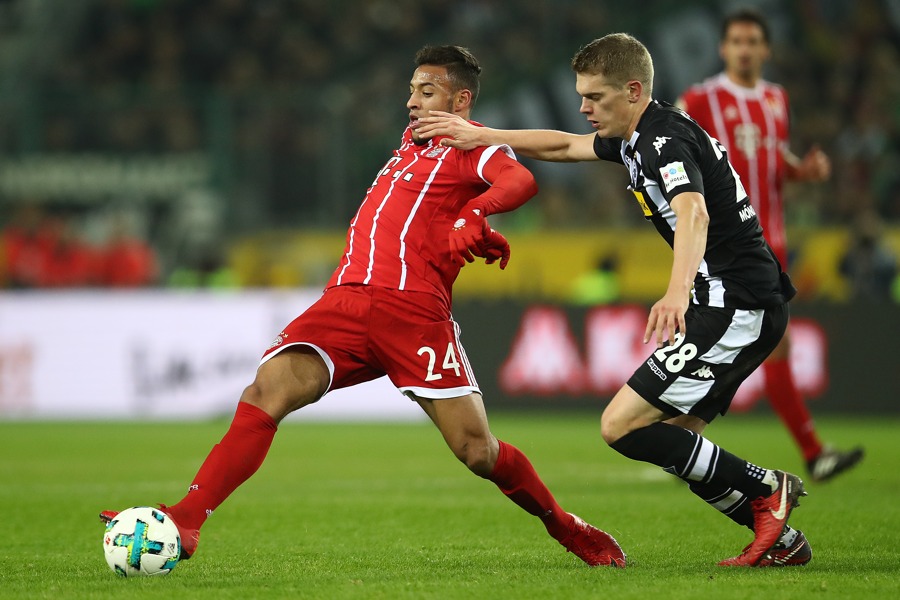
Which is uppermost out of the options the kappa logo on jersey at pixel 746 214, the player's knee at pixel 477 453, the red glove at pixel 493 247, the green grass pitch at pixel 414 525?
the kappa logo on jersey at pixel 746 214

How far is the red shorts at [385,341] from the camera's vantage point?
4910 millimetres

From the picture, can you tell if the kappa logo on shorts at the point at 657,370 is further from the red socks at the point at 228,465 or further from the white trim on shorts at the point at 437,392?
the red socks at the point at 228,465

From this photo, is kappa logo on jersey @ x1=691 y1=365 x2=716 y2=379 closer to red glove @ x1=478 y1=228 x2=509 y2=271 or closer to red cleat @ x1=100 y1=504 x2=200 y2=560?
red glove @ x1=478 y1=228 x2=509 y2=271

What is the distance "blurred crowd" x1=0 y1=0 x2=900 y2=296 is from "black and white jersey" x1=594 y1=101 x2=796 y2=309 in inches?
424

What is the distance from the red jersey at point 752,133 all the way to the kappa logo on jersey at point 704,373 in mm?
3084

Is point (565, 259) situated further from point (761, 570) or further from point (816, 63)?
point (761, 570)

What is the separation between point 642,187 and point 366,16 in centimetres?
1541

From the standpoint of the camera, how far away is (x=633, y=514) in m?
6.48

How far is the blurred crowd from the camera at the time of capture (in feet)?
52.4

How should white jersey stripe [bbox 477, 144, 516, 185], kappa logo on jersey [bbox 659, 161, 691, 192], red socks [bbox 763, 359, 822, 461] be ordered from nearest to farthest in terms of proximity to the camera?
1. kappa logo on jersey [bbox 659, 161, 691, 192]
2. white jersey stripe [bbox 477, 144, 516, 185]
3. red socks [bbox 763, 359, 822, 461]

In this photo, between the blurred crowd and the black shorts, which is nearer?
the black shorts

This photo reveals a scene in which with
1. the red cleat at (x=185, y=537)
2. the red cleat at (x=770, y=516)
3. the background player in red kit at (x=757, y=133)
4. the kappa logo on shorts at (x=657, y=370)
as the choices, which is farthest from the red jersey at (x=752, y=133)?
the red cleat at (x=185, y=537)

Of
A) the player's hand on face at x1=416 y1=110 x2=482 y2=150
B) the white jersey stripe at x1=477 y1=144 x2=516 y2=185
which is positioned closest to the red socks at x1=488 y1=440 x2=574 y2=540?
the white jersey stripe at x1=477 y1=144 x2=516 y2=185

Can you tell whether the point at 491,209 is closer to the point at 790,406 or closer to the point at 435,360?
the point at 435,360
